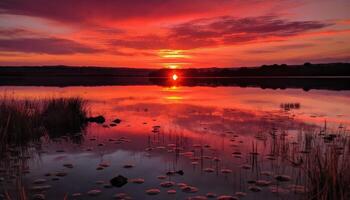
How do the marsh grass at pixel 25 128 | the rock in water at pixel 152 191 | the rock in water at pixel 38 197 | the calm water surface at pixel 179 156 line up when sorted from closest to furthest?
1. the rock in water at pixel 38 197
2. the rock in water at pixel 152 191
3. the calm water surface at pixel 179 156
4. the marsh grass at pixel 25 128

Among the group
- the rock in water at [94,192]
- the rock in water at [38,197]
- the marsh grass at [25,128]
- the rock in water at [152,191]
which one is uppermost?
the marsh grass at [25,128]

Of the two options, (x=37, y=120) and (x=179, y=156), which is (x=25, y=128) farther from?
(x=179, y=156)

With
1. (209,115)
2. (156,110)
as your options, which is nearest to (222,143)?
(209,115)

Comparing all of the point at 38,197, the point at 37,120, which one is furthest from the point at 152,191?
the point at 37,120

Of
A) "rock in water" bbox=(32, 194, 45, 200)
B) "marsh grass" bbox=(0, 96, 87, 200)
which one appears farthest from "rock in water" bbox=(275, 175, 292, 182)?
"marsh grass" bbox=(0, 96, 87, 200)

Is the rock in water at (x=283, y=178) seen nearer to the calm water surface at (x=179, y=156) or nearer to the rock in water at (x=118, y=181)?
the calm water surface at (x=179, y=156)

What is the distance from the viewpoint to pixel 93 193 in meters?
8.58

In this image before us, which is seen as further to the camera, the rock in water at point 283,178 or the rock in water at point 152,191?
the rock in water at point 283,178

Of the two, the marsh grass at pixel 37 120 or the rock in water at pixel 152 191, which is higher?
the marsh grass at pixel 37 120

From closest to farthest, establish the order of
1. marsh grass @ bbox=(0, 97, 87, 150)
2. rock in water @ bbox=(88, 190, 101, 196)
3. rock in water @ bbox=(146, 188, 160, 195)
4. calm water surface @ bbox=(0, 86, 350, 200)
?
rock in water @ bbox=(88, 190, 101, 196), rock in water @ bbox=(146, 188, 160, 195), calm water surface @ bbox=(0, 86, 350, 200), marsh grass @ bbox=(0, 97, 87, 150)

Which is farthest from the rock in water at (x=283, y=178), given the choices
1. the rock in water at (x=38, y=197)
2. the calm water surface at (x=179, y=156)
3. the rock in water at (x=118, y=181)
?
the rock in water at (x=38, y=197)

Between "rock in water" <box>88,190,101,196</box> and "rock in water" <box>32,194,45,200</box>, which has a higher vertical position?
"rock in water" <box>32,194,45,200</box>

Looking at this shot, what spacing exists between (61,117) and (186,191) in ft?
44.8

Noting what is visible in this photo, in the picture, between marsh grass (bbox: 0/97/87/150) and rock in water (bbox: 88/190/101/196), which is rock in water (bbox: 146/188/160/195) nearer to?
rock in water (bbox: 88/190/101/196)
